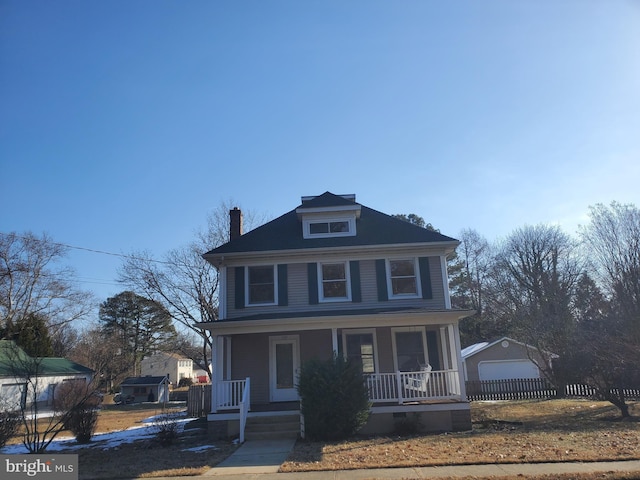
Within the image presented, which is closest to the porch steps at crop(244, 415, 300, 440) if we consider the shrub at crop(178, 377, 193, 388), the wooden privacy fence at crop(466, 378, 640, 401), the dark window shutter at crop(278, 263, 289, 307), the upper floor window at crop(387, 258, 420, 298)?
the dark window shutter at crop(278, 263, 289, 307)

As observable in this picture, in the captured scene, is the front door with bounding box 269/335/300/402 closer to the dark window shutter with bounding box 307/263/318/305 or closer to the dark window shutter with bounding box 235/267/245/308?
the dark window shutter with bounding box 307/263/318/305

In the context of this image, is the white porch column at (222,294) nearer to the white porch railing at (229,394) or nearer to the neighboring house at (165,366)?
the white porch railing at (229,394)

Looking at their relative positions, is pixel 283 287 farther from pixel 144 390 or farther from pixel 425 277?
pixel 144 390

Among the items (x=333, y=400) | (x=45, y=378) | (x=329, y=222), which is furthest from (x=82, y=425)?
(x=45, y=378)

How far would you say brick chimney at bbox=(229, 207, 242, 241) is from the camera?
18.6m

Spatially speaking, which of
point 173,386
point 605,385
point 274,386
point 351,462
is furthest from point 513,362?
point 173,386

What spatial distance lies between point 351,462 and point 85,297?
35142mm

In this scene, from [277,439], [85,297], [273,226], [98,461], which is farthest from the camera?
[85,297]

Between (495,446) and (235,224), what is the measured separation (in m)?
12.7

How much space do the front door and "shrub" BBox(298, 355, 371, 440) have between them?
3.42 metres

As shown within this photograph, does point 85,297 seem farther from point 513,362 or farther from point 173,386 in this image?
point 513,362

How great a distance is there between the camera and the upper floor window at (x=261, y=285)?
15.7m

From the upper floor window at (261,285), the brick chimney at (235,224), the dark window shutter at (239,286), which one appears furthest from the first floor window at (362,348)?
the brick chimney at (235,224)

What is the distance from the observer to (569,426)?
11.8m
